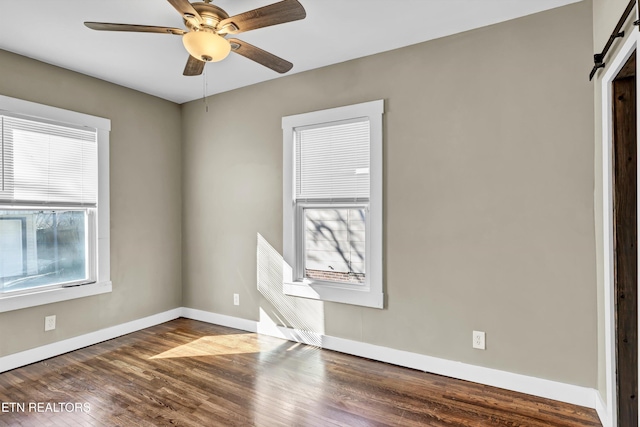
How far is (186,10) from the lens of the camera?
5.98ft

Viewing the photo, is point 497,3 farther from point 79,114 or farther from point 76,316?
point 76,316

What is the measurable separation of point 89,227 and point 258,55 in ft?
8.52

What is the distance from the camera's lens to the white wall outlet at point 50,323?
10.6 ft

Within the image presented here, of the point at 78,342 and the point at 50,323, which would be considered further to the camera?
the point at 78,342

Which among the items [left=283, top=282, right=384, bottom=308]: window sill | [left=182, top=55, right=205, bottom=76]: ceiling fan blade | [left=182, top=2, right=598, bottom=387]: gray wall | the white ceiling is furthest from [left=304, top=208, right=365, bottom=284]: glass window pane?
[left=182, top=55, right=205, bottom=76]: ceiling fan blade

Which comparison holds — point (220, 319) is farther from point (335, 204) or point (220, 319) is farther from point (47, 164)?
point (47, 164)

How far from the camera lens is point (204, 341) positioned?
142 inches

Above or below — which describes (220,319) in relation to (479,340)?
below

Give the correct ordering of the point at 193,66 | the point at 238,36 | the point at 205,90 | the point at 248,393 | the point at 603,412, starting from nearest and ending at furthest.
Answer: the point at 603,412
the point at 193,66
the point at 248,393
the point at 238,36
the point at 205,90

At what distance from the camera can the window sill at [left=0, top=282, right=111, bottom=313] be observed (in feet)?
9.82

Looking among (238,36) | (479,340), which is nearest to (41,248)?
(238,36)

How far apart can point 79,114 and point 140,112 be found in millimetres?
679

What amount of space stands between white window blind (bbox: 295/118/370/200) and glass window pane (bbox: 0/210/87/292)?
2247 mm

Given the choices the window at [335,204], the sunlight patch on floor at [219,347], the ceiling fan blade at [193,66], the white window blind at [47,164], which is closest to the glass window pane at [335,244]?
the window at [335,204]
